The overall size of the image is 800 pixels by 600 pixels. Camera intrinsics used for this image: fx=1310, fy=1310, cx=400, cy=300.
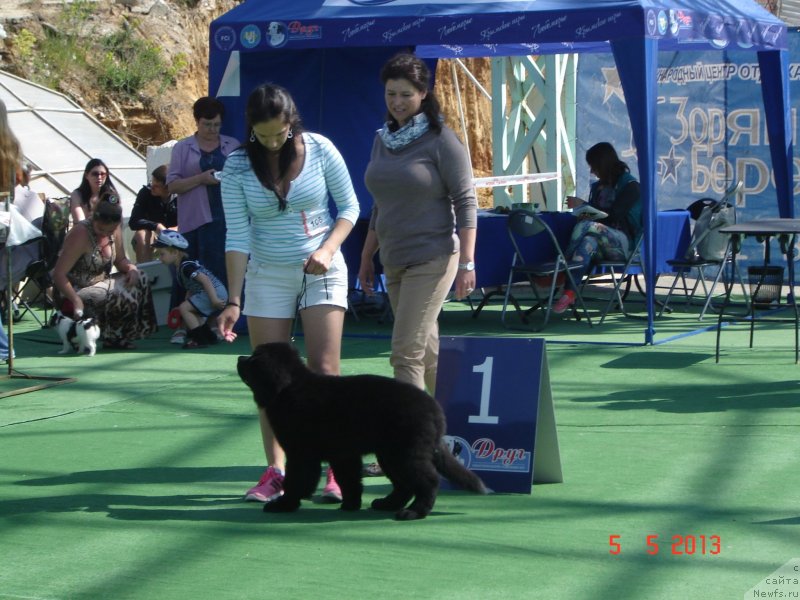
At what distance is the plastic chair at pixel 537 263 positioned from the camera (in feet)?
34.7

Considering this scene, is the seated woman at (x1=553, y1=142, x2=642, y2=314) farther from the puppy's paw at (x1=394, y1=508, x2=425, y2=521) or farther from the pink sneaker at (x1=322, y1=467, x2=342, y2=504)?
the puppy's paw at (x1=394, y1=508, x2=425, y2=521)

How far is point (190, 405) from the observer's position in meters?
7.88

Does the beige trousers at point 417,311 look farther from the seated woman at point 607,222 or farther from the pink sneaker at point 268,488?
the seated woman at point 607,222

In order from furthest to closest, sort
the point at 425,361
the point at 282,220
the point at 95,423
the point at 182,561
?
the point at 95,423
the point at 425,361
the point at 282,220
the point at 182,561

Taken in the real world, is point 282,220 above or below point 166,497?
above

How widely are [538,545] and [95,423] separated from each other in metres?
3.45

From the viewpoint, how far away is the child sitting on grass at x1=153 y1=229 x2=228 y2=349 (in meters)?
10.3

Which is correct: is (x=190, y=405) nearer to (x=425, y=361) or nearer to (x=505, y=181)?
(x=425, y=361)

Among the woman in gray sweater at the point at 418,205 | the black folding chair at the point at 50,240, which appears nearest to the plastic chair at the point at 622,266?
the black folding chair at the point at 50,240

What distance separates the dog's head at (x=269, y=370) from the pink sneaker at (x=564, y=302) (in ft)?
20.2

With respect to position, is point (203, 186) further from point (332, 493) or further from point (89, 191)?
point (332, 493)

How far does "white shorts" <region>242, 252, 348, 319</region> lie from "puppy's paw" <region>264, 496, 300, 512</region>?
2.47 ft

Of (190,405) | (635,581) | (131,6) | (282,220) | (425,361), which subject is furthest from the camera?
(131,6)

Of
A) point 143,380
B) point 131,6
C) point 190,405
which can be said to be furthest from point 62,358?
point 131,6
